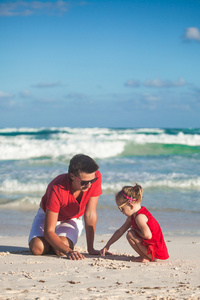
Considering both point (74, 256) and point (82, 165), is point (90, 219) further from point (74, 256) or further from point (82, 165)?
point (82, 165)

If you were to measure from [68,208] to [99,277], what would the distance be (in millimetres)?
1072

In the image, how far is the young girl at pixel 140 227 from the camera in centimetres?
394

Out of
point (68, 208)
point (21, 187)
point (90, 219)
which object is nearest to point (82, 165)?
point (68, 208)

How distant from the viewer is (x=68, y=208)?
14.1ft

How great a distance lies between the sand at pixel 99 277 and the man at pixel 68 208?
0.17 m

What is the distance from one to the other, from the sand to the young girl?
126 millimetres

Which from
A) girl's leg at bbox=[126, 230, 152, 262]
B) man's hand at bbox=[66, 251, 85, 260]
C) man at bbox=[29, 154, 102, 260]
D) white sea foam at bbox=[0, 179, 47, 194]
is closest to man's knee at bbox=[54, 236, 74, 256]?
man at bbox=[29, 154, 102, 260]

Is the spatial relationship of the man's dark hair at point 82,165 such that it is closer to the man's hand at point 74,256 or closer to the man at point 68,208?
the man at point 68,208

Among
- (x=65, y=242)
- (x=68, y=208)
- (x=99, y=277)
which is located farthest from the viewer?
(x=65, y=242)

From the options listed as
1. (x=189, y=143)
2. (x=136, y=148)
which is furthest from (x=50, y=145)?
(x=189, y=143)

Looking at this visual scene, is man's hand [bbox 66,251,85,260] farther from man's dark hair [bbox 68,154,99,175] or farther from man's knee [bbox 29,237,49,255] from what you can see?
man's dark hair [bbox 68,154,99,175]

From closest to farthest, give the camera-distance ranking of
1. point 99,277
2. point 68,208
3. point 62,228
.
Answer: point 99,277 → point 68,208 → point 62,228

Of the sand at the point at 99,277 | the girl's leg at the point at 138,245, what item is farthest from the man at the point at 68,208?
the girl's leg at the point at 138,245

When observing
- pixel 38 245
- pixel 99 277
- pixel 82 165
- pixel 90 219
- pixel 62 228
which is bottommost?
pixel 99 277
